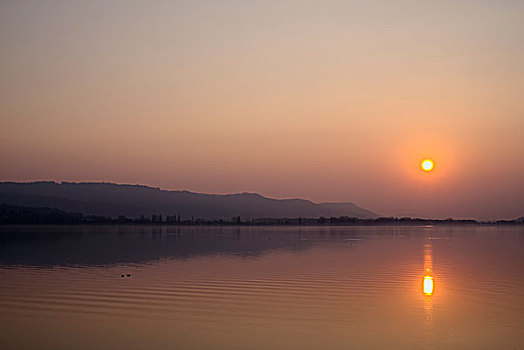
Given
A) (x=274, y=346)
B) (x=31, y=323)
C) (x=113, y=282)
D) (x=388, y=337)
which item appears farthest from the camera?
(x=113, y=282)

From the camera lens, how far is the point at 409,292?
872 inches

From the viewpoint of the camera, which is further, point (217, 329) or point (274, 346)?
point (217, 329)

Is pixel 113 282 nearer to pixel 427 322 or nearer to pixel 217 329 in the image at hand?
pixel 217 329

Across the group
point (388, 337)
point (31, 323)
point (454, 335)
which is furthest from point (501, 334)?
point (31, 323)

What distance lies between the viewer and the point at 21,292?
69.9 feet

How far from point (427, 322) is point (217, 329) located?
5.88 m

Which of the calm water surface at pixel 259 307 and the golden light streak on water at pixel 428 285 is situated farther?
the golden light streak on water at pixel 428 285

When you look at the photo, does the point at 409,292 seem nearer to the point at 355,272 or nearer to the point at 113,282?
the point at 355,272

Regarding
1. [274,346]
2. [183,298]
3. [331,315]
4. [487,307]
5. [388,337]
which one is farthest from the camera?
[183,298]

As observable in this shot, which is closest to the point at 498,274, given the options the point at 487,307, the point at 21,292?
the point at 487,307

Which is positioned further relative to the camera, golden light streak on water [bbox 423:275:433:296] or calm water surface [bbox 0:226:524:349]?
golden light streak on water [bbox 423:275:433:296]

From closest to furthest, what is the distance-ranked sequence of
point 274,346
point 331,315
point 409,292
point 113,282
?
1. point 274,346
2. point 331,315
3. point 409,292
4. point 113,282

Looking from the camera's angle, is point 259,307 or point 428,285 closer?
point 259,307

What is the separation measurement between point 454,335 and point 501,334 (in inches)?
49.3
